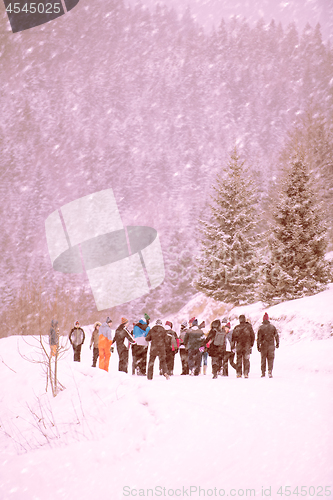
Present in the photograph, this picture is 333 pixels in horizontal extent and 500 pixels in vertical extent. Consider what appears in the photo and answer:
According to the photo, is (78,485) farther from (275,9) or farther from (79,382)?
(275,9)

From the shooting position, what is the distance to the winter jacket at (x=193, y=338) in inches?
462

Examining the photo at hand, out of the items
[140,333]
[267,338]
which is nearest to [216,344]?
[267,338]

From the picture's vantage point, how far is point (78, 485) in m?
5.81

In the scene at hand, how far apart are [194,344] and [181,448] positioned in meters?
6.12

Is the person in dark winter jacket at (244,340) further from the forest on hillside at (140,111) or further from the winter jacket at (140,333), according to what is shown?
the forest on hillside at (140,111)

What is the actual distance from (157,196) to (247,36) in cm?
4327

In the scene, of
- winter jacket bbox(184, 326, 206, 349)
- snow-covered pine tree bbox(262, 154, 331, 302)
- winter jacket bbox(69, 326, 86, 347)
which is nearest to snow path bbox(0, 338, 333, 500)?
winter jacket bbox(184, 326, 206, 349)

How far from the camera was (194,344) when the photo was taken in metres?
11.7

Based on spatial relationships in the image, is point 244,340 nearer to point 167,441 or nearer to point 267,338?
point 267,338

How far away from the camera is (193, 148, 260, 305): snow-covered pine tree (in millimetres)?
22672

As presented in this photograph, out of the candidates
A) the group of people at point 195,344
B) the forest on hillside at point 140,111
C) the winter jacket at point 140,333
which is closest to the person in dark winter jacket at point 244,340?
the group of people at point 195,344

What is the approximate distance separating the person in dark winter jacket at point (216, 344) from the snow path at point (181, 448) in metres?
2.80

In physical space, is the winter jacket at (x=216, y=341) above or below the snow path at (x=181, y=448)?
below

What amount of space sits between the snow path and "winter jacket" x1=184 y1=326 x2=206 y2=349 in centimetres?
321
